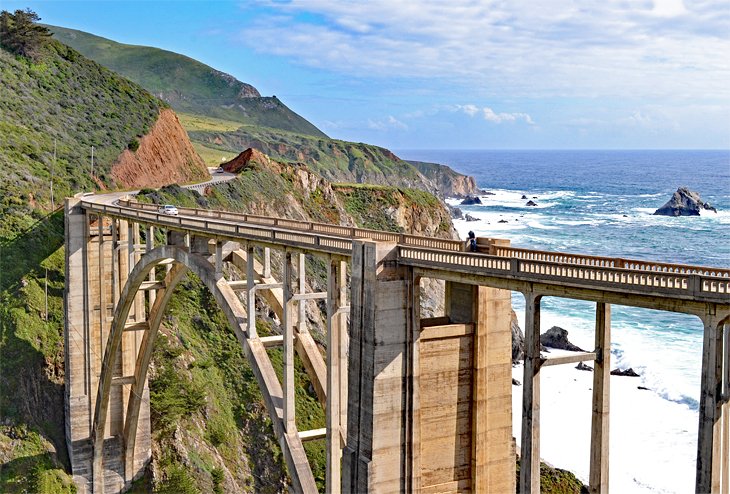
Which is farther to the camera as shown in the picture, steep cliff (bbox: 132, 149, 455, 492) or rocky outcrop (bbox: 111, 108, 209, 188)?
rocky outcrop (bbox: 111, 108, 209, 188)

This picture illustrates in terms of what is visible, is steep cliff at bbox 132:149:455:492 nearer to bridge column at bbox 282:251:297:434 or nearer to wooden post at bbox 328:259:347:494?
bridge column at bbox 282:251:297:434

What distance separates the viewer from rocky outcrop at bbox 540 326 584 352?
6562 cm

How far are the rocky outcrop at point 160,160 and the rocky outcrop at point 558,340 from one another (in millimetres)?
38538

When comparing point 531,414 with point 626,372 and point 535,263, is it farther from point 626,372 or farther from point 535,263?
point 626,372

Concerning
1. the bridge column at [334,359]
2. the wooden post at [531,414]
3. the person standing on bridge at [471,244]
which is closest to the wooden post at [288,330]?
the bridge column at [334,359]

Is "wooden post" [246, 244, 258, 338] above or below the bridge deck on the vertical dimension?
below

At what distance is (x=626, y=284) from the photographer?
46.5ft

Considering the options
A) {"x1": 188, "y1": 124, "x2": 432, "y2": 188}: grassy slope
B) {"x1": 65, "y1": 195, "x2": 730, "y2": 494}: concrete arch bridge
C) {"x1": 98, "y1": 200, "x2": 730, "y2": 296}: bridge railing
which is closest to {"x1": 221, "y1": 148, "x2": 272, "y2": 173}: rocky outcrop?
{"x1": 65, "y1": 195, "x2": 730, "y2": 494}: concrete arch bridge

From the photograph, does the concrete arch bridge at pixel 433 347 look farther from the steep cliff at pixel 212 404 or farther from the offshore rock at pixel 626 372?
the offshore rock at pixel 626 372

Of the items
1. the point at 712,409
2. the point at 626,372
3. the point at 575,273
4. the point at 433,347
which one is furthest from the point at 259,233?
the point at 626,372

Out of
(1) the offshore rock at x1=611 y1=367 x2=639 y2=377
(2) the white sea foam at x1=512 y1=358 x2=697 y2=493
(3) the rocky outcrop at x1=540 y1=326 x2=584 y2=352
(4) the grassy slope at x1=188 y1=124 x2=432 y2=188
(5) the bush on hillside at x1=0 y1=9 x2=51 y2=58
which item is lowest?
(2) the white sea foam at x1=512 y1=358 x2=697 y2=493

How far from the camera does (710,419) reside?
1261 centimetres

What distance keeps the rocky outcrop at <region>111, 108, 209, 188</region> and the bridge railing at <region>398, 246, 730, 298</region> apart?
169 ft

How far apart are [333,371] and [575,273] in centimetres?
786
